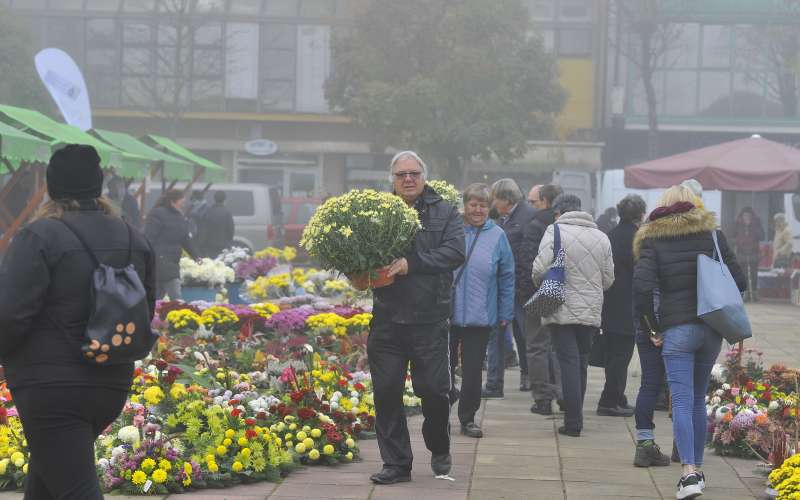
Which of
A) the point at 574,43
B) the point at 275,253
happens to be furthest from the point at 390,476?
the point at 574,43

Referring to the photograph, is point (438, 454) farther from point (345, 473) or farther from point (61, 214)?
point (61, 214)

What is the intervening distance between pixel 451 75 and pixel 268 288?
24.9 metres

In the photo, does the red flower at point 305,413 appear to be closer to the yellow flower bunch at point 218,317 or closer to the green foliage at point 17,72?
the yellow flower bunch at point 218,317

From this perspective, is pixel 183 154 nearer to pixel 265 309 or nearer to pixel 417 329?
pixel 265 309

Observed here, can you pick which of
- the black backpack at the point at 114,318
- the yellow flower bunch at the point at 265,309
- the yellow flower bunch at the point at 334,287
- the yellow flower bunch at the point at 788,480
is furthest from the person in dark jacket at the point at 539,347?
the yellow flower bunch at the point at 334,287

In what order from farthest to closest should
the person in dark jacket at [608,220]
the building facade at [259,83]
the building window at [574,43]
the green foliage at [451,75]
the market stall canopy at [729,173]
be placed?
the building window at [574,43]
the building facade at [259,83]
the green foliage at [451,75]
the person in dark jacket at [608,220]
the market stall canopy at [729,173]

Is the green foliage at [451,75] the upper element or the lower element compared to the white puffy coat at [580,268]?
upper

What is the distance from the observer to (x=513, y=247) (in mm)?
10977

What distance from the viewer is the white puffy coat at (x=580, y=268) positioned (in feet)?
29.1

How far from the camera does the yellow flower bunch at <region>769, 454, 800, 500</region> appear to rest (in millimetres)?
5871

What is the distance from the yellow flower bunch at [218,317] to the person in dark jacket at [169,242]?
3.76 metres

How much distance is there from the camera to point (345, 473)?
23.8 ft

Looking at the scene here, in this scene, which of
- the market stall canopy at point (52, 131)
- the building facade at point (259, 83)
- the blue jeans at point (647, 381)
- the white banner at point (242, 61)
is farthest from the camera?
the white banner at point (242, 61)

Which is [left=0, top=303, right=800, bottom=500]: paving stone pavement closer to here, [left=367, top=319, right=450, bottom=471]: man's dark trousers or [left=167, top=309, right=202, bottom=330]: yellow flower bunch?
[left=367, top=319, right=450, bottom=471]: man's dark trousers
